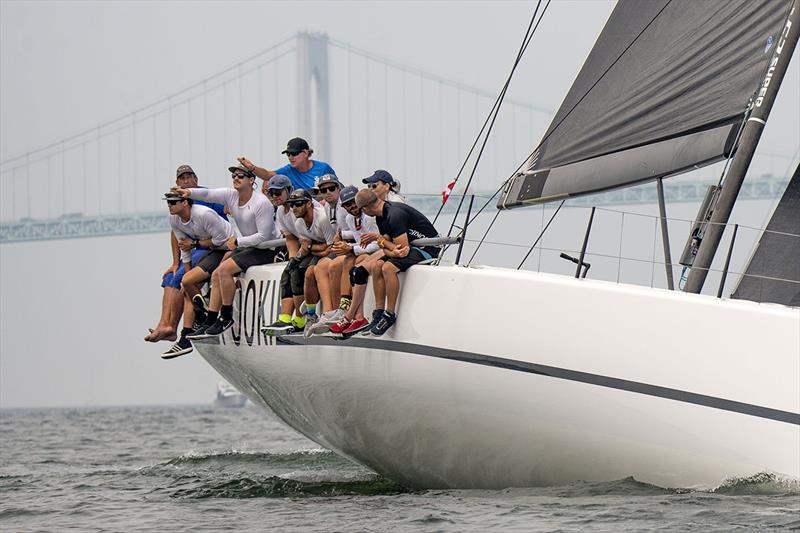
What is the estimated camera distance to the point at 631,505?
4684mm

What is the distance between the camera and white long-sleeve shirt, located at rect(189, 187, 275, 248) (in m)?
6.44

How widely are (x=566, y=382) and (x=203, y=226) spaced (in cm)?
235

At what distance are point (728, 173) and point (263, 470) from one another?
145 inches

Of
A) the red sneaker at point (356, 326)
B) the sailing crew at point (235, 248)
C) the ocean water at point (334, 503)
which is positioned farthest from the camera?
the sailing crew at point (235, 248)

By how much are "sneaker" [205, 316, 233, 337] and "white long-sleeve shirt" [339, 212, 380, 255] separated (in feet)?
3.18

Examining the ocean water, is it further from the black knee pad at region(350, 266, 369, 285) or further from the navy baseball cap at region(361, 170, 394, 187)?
the navy baseball cap at region(361, 170, 394, 187)

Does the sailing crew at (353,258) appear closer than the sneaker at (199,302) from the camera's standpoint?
Yes

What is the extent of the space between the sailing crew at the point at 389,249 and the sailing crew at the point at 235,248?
1087 mm

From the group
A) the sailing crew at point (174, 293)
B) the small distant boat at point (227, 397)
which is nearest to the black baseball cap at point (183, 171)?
→ the sailing crew at point (174, 293)

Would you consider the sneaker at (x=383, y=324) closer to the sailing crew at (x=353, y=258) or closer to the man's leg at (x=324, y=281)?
the sailing crew at (x=353, y=258)

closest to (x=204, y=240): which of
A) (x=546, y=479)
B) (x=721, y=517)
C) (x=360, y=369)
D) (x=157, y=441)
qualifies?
(x=360, y=369)


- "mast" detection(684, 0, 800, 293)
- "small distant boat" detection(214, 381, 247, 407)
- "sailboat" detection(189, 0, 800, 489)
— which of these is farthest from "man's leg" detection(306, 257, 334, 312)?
"small distant boat" detection(214, 381, 247, 407)

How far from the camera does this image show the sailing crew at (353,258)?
5473 mm

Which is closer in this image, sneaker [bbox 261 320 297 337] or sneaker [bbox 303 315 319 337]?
sneaker [bbox 303 315 319 337]
